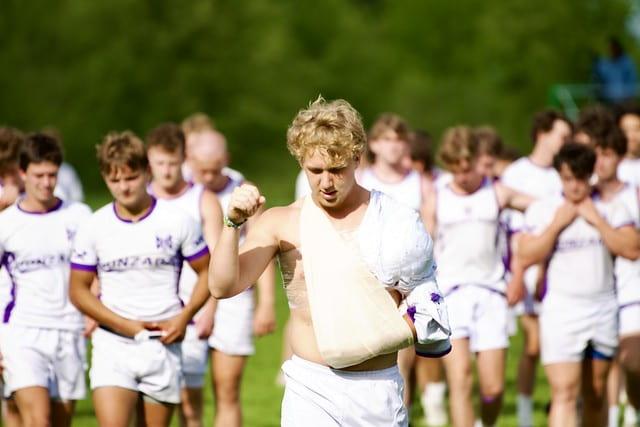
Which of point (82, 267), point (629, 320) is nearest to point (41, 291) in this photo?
point (82, 267)

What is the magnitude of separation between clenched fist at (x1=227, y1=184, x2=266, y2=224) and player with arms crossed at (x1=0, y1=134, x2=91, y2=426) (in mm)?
3345

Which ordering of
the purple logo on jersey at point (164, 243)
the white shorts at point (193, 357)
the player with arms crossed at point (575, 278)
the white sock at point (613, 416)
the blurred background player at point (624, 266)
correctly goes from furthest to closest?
1. the white sock at point (613, 416)
2. the white shorts at point (193, 357)
3. the blurred background player at point (624, 266)
4. the player with arms crossed at point (575, 278)
5. the purple logo on jersey at point (164, 243)

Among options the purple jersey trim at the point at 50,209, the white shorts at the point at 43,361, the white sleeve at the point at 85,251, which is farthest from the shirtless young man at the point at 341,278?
the purple jersey trim at the point at 50,209

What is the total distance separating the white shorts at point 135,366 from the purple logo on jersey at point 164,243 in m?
0.59

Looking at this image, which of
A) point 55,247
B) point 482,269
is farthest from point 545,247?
point 55,247

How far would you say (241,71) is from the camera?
209ft

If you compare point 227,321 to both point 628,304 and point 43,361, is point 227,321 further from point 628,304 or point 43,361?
point 628,304

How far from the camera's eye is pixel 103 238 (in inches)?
332

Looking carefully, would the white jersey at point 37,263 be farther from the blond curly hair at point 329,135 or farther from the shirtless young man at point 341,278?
the blond curly hair at point 329,135

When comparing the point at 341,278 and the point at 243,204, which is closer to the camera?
the point at 243,204

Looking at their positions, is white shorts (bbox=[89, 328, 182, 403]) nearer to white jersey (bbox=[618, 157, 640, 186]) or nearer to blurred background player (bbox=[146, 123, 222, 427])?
blurred background player (bbox=[146, 123, 222, 427])

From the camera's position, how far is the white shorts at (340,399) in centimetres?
651

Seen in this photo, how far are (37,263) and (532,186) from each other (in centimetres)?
499

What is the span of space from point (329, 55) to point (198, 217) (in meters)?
64.8
